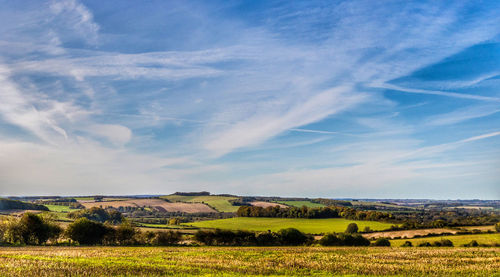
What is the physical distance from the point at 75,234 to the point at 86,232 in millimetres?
2254

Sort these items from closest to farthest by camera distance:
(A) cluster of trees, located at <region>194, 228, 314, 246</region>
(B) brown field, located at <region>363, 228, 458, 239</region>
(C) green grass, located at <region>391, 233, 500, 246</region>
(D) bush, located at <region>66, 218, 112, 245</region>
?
(D) bush, located at <region>66, 218, 112, 245</region>
(A) cluster of trees, located at <region>194, 228, 314, 246</region>
(C) green grass, located at <region>391, 233, 500, 246</region>
(B) brown field, located at <region>363, 228, 458, 239</region>

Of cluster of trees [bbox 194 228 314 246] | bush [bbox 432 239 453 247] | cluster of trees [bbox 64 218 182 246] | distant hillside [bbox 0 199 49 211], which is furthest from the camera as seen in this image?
distant hillside [bbox 0 199 49 211]

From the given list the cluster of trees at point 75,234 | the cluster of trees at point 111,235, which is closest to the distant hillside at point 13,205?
the cluster of trees at point 75,234

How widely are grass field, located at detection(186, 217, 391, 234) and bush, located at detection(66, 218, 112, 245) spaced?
1897 inches

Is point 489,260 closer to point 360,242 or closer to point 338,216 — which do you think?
point 360,242

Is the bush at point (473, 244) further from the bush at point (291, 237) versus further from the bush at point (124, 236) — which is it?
the bush at point (124, 236)

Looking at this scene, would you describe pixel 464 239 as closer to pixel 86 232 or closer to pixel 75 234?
pixel 86 232

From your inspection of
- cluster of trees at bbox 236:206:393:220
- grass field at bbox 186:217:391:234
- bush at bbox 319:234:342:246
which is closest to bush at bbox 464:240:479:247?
bush at bbox 319:234:342:246

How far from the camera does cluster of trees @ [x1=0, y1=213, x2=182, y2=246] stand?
76.4 metres

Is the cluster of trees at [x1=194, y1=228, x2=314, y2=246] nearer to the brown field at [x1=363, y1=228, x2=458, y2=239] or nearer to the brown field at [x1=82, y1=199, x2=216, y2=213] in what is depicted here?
the brown field at [x1=363, y1=228, x2=458, y2=239]

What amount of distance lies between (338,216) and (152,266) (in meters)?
131

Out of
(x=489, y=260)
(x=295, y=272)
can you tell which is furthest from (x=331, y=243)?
(x=295, y=272)

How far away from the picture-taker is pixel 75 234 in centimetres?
7862

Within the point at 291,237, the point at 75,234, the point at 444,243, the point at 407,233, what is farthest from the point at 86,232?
the point at 407,233
